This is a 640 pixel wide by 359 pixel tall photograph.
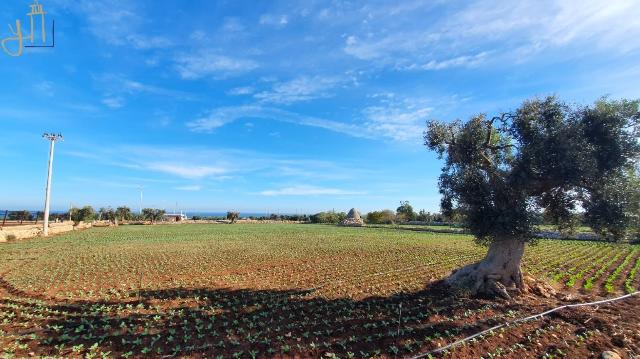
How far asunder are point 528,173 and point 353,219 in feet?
283

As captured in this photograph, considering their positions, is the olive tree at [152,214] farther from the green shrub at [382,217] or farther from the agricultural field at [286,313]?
the agricultural field at [286,313]

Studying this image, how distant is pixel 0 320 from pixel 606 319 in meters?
20.0

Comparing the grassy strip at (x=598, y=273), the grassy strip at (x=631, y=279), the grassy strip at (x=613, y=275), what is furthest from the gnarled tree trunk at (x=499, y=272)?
the grassy strip at (x=631, y=279)

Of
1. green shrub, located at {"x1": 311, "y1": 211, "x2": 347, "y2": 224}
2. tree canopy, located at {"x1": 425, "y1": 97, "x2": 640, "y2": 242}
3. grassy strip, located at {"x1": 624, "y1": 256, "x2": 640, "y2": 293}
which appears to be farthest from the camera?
green shrub, located at {"x1": 311, "y1": 211, "x2": 347, "y2": 224}

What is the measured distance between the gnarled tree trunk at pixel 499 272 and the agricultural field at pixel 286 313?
84 cm

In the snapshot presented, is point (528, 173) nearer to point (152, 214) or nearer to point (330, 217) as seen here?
point (330, 217)

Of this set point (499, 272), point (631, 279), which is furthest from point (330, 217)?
point (499, 272)

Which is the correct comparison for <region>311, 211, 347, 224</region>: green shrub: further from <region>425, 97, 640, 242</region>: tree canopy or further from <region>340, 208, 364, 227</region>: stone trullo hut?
<region>425, 97, 640, 242</region>: tree canopy

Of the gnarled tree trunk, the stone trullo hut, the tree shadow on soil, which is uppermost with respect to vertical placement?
the stone trullo hut

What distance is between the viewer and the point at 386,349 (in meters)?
9.35

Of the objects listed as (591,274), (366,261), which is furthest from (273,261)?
(591,274)

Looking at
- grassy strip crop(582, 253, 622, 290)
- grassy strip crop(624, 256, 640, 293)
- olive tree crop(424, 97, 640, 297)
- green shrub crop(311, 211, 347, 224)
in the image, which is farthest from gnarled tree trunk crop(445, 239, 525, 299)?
green shrub crop(311, 211, 347, 224)

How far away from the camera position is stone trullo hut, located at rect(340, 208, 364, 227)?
92.5m

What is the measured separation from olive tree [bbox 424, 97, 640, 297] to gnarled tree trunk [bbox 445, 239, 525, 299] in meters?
0.04
